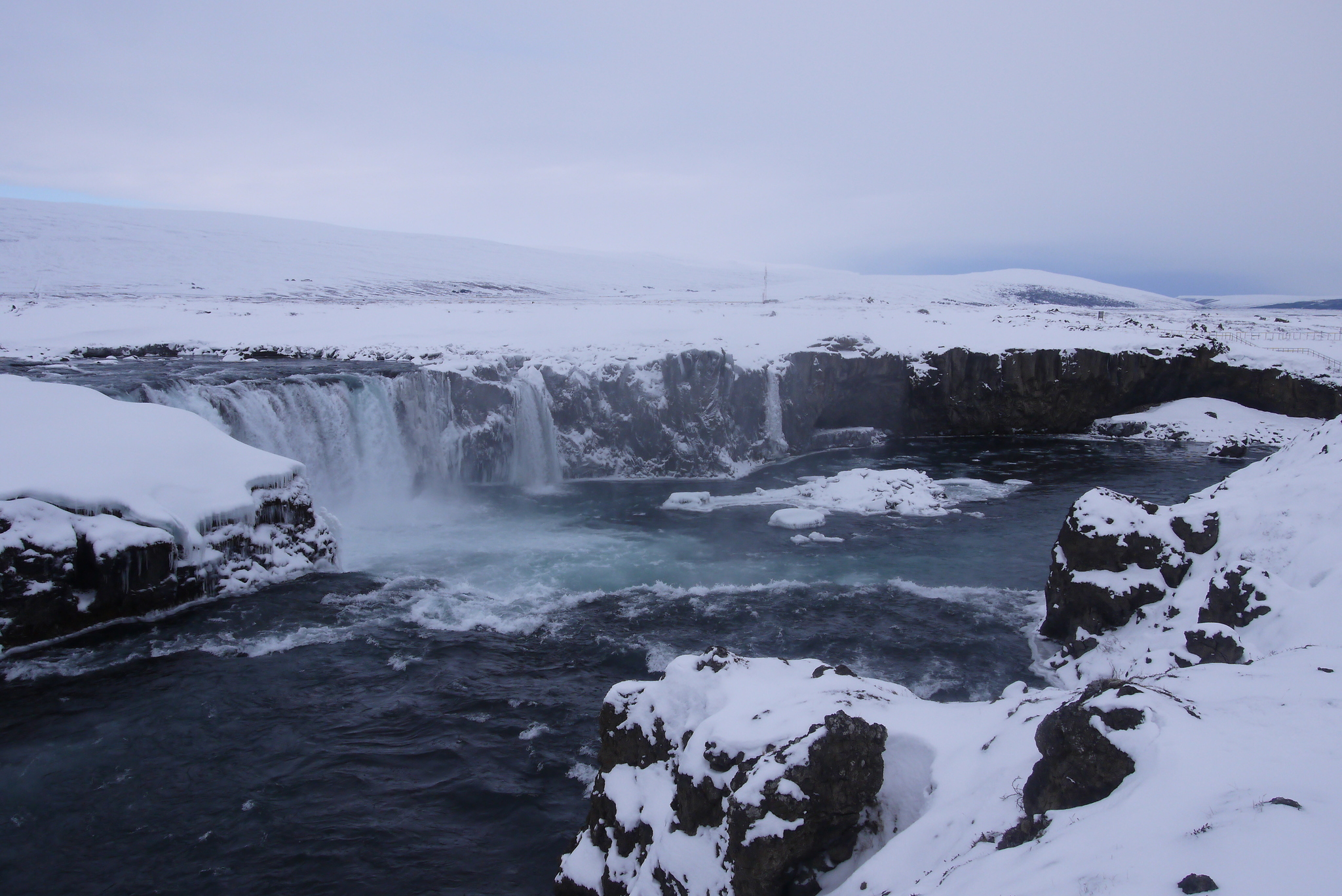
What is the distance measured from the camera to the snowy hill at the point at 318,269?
56438mm

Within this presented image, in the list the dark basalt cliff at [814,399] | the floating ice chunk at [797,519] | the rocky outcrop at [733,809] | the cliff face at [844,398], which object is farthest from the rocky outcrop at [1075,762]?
the cliff face at [844,398]

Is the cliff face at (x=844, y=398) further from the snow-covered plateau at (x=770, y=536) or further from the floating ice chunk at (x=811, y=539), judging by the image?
the floating ice chunk at (x=811, y=539)

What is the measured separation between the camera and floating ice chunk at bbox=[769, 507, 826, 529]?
23.7 meters

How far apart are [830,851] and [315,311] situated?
43.0m

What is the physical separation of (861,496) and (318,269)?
60912 mm

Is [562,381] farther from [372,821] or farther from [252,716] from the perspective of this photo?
[372,821]

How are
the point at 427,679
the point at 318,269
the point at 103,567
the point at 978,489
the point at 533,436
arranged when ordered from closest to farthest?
the point at 427,679
the point at 103,567
the point at 978,489
the point at 533,436
the point at 318,269

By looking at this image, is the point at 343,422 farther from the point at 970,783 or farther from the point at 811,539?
the point at 970,783

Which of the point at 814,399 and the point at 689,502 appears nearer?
the point at 689,502

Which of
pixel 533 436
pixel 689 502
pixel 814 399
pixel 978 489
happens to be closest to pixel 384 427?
pixel 533 436

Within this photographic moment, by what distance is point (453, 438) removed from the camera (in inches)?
1155

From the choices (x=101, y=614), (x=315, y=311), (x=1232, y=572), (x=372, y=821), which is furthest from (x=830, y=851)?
(x=315, y=311)

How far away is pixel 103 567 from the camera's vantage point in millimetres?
14625

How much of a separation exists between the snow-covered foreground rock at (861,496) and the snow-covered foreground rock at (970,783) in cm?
1458
